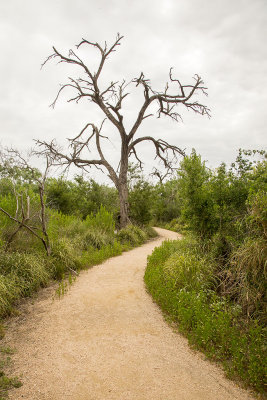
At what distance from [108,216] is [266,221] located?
7.50 m

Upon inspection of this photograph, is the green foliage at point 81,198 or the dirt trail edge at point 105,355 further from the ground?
the green foliage at point 81,198

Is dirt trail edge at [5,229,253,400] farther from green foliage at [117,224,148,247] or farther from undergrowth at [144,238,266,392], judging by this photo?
green foliage at [117,224,148,247]

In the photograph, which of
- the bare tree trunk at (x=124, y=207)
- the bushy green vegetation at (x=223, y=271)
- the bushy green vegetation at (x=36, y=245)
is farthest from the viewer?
the bare tree trunk at (x=124, y=207)

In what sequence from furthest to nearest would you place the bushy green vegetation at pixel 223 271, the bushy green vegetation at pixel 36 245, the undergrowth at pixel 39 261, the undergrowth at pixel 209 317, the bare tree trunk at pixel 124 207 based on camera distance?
the bare tree trunk at pixel 124 207 < the bushy green vegetation at pixel 36 245 < the undergrowth at pixel 39 261 < the bushy green vegetation at pixel 223 271 < the undergrowth at pixel 209 317

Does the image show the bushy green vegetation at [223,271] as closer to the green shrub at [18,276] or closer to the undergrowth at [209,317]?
the undergrowth at [209,317]

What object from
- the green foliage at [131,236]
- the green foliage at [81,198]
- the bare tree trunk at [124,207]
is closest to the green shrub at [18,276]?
the green foliage at [131,236]

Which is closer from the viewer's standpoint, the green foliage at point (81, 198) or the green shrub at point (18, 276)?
the green shrub at point (18, 276)

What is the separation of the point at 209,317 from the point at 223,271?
1397 mm

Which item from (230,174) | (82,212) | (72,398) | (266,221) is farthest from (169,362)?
(82,212)

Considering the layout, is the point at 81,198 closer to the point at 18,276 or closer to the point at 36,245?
the point at 36,245

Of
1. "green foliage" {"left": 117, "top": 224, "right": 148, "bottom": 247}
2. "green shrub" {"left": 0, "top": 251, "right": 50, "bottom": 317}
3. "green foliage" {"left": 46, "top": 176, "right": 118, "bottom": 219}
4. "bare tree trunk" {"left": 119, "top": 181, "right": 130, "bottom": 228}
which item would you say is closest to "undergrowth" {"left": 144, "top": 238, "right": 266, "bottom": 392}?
"green shrub" {"left": 0, "top": 251, "right": 50, "bottom": 317}

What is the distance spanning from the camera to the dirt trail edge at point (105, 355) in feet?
8.87

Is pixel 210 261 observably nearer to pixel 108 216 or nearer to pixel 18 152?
pixel 18 152

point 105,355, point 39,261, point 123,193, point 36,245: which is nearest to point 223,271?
point 105,355
